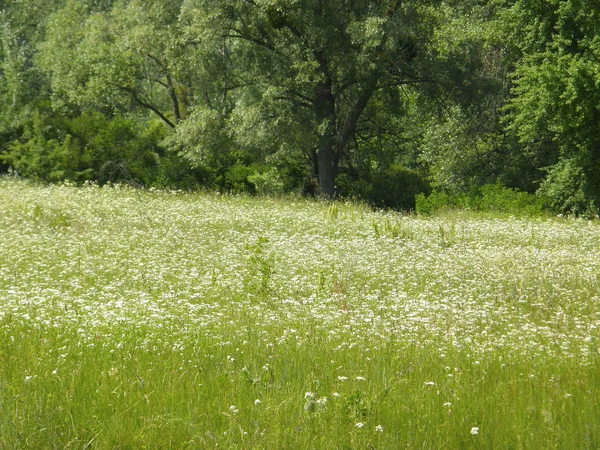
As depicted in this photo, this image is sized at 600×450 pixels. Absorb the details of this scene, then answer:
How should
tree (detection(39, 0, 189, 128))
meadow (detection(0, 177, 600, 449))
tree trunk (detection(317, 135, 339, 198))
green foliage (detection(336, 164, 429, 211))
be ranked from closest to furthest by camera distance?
meadow (detection(0, 177, 600, 449)), tree trunk (detection(317, 135, 339, 198)), tree (detection(39, 0, 189, 128)), green foliage (detection(336, 164, 429, 211))

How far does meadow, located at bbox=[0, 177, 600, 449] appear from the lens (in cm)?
471

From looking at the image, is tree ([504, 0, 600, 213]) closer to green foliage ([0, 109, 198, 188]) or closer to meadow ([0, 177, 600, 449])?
meadow ([0, 177, 600, 449])

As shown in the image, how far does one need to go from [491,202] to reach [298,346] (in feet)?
55.1

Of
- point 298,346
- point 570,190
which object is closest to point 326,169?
point 570,190

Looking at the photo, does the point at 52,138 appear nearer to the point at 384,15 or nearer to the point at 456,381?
the point at 384,15

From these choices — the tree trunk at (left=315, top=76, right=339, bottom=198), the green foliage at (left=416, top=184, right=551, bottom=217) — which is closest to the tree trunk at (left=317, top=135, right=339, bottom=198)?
the tree trunk at (left=315, top=76, right=339, bottom=198)

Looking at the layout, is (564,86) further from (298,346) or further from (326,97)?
(298,346)

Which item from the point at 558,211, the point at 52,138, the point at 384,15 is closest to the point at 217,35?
the point at 384,15

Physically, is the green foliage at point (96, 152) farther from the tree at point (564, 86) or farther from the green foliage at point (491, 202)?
the tree at point (564, 86)

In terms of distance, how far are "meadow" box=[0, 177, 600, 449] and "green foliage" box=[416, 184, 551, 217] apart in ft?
28.1

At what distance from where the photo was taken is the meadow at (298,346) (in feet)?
15.5

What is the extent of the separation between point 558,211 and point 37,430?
1988 cm

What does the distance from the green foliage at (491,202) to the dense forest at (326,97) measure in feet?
1.07

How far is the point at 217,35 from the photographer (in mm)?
22547
